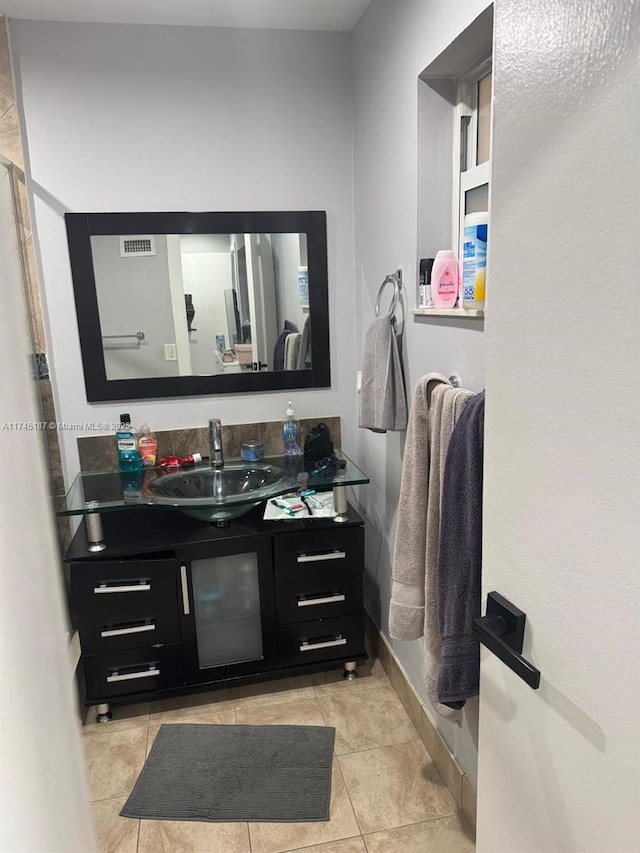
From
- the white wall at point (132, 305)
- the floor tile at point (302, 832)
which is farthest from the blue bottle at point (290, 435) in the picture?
the floor tile at point (302, 832)

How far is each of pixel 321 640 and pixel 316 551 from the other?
354 mm

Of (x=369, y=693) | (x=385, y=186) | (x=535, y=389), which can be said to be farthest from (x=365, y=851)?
(x=385, y=186)

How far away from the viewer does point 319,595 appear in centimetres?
213

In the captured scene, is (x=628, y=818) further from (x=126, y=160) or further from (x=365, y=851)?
(x=126, y=160)

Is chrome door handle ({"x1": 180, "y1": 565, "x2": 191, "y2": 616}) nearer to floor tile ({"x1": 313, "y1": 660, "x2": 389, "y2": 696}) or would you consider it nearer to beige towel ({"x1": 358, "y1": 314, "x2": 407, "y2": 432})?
floor tile ({"x1": 313, "y1": 660, "x2": 389, "y2": 696})

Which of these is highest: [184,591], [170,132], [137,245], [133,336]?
[170,132]

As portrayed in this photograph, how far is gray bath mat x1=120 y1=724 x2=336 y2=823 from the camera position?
5.53ft

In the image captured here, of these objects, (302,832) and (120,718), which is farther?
(120,718)

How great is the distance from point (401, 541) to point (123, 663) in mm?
1142

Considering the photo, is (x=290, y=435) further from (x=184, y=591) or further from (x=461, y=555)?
(x=461, y=555)

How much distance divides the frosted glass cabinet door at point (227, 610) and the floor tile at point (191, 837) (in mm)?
523

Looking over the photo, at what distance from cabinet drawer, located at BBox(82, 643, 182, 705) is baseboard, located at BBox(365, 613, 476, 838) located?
0.77 metres

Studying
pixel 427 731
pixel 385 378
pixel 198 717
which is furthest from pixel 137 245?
pixel 427 731

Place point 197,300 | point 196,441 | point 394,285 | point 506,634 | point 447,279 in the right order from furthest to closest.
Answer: point 196,441, point 197,300, point 394,285, point 447,279, point 506,634
